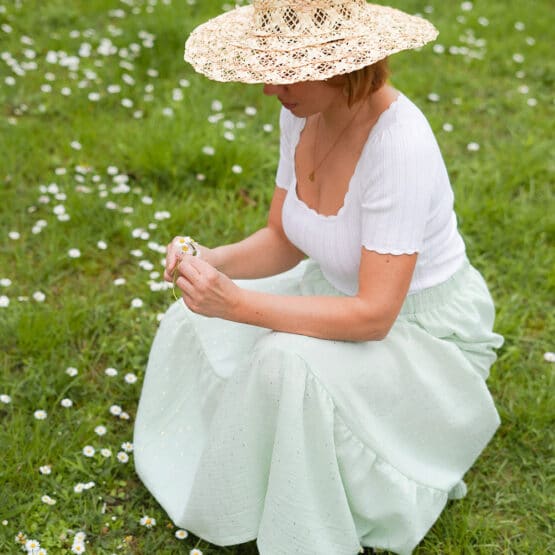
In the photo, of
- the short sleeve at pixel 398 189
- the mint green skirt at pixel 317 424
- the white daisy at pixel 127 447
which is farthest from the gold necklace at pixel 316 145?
the white daisy at pixel 127 447

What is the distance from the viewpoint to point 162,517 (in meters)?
2.52

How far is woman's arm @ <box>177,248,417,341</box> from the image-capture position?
208cm

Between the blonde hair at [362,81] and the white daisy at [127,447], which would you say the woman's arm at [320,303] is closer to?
the blonde hair at [362,81]

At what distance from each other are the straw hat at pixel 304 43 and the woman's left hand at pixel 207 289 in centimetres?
44

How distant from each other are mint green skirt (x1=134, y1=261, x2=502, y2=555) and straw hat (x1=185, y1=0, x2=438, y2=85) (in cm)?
63

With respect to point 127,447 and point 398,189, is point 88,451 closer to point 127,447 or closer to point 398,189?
point 127,447

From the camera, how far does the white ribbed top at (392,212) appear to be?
6.70ft

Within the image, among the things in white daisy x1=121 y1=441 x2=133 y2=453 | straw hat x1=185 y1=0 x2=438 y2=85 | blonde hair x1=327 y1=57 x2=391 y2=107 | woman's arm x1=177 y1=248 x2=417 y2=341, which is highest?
straw hat x1=185 y1=0 x2=438 y2=85

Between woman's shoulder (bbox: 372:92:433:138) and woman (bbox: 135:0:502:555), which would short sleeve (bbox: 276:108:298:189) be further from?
woman's shoulder (bbox: 372:92:433:138)

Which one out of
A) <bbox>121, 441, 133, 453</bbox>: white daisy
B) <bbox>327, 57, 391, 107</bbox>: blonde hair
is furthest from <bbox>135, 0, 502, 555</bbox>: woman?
<bbox>121, 441, 133, 453</bbox>: white daisy

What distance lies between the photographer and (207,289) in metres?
2.07

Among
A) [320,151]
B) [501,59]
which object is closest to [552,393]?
[320,151]

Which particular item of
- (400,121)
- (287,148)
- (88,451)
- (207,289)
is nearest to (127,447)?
(88,451)

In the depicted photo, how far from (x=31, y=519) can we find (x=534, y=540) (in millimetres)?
1409
